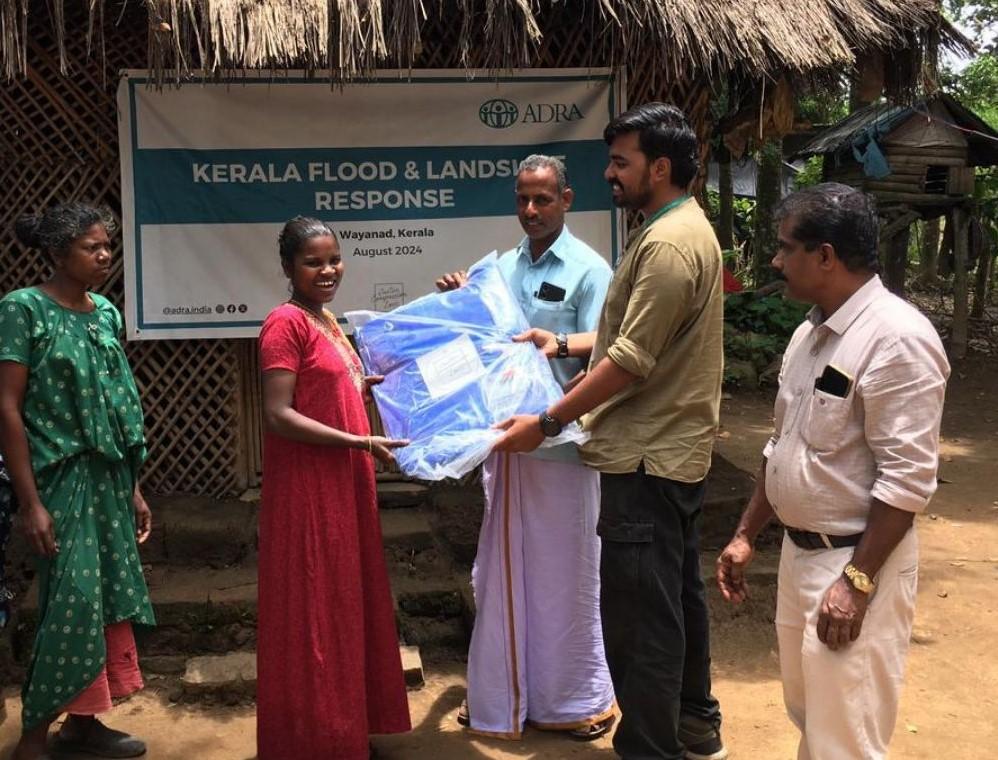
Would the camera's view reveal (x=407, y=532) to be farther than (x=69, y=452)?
Yes

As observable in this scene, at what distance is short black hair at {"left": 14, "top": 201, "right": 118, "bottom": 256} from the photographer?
3.13 metres

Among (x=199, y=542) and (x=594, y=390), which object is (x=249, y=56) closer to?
(x=199, y=542)

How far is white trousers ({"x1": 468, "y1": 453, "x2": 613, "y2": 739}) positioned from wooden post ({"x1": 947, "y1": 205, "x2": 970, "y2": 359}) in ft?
29.4

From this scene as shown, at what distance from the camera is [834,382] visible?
2262 mm

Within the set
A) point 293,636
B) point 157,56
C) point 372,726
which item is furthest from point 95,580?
point 157,56

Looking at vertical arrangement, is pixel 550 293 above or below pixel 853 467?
above

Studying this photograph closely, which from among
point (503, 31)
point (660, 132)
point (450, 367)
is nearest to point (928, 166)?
point (503, 31)

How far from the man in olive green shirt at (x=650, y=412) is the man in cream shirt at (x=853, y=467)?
491 millimetres

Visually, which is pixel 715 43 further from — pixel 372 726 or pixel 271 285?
pixel 372 726

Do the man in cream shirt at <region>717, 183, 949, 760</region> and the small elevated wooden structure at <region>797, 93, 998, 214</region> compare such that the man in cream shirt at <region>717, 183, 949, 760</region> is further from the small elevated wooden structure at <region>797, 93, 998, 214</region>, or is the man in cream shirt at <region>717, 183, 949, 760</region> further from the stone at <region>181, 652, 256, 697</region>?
the small elevated wooden structure at <region>797, 93, 998, 214</region>

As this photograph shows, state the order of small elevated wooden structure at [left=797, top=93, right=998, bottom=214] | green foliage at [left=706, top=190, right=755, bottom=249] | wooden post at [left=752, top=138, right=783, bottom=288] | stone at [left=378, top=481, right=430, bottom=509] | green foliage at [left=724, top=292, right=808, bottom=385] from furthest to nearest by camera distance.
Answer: green foliage at [left=706, top=190, right=755, bottom=249]
wooden post at [left=752, top=138, right=783, bottom=288]
small elevated wooden structure at [left=797, top=93, right=998, bottom=214]
green foliage at [left=724, top=292, right=808, bottom=385]
stone at [left=378, top=481, right=430, bottom=509]

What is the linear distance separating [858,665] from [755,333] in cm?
905

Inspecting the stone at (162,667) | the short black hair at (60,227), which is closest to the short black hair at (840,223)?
the short black hair at (60,227)

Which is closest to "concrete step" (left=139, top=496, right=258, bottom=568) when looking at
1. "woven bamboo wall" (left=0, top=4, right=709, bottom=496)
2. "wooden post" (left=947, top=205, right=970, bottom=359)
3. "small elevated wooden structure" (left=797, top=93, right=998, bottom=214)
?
"woven bamboo wall" (left=0, top=4, right=709, bottom=496)
